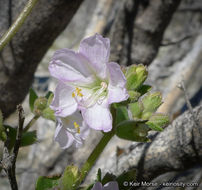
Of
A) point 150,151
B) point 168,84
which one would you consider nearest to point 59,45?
point 168,84

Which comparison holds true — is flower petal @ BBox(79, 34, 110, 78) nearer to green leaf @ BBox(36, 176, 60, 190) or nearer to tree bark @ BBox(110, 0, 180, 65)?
green leaf @ BBox(36, 176, 60, 190)

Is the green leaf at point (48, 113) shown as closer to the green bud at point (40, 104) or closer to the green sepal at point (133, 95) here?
the green bud at point (40, 104)

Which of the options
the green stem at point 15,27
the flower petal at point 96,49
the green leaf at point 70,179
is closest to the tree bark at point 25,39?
the green stem at point 15,27

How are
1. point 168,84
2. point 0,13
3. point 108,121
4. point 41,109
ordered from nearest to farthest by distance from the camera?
1. point 108,121
2. point 41,109
3. point 0,13
4. point 168,84

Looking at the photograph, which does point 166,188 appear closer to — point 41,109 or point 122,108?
point 122,108

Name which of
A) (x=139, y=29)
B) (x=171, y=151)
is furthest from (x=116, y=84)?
(x=139, y=29)

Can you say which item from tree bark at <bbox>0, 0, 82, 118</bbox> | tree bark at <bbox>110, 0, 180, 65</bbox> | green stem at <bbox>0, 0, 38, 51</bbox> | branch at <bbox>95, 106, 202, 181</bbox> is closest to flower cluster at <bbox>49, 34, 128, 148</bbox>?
green stem at <bbox>0, 0, 38, 51</bbox>

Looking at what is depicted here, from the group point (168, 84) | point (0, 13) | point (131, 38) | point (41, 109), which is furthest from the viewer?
A: point (168, 84)
